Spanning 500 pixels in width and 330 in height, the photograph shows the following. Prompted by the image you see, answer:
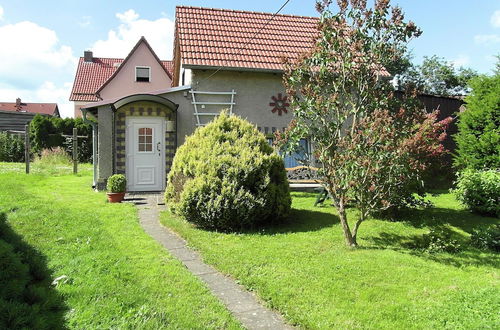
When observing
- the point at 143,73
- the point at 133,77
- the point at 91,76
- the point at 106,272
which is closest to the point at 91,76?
the point at 91,76

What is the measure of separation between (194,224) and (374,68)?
14.4 feet

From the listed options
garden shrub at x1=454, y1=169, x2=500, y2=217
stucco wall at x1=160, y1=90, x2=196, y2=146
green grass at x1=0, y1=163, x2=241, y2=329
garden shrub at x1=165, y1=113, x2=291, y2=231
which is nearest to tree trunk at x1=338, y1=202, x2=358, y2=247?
garden shrub at x1=165, y1=113, x2=291, y2=231

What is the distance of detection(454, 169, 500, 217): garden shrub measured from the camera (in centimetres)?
878

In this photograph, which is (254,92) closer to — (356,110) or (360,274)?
(356,110)

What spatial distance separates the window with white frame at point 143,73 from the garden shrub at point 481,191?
75.2ft

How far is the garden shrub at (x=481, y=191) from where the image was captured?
8.78 metres

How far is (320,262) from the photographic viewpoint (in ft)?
17.3

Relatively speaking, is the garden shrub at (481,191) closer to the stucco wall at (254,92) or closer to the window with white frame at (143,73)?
the stucco wall at (254,92)

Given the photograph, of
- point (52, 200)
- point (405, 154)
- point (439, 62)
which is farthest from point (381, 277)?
point (439, 62)

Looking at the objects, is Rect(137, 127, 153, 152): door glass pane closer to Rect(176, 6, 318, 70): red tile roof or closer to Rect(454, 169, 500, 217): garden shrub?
Rect(176, 6, 318, 70): red tile roof

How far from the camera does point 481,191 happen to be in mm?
8891

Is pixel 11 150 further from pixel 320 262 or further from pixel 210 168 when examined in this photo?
pixel 320 262

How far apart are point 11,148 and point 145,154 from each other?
14.3 meters

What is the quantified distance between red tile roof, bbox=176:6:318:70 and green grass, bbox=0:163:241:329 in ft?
19.8
